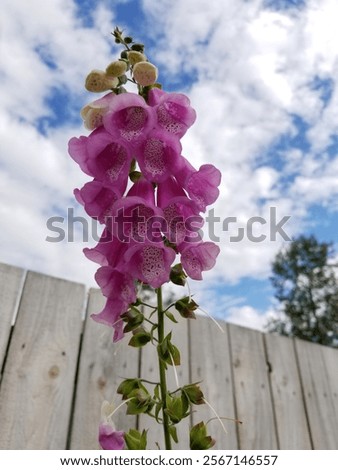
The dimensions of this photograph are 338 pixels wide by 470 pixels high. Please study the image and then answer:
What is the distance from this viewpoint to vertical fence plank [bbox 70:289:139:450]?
3.84 feet

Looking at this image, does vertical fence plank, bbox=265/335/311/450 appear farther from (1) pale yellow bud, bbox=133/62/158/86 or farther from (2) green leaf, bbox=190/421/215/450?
(1) pale yellow bud, bbox=133/62/158/86

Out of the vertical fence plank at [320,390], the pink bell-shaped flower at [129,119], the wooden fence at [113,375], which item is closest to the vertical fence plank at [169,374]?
the wooden fence at [113,375]

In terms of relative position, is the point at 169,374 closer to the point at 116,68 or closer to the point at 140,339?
the point at 140,339

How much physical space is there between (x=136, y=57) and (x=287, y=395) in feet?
4.74

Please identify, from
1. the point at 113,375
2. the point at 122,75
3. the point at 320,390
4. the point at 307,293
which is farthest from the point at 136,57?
the point at 307,293

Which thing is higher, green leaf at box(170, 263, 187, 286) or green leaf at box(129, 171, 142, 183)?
green leaf at box(129, 171, 142, 183)

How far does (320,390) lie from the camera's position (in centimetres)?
172

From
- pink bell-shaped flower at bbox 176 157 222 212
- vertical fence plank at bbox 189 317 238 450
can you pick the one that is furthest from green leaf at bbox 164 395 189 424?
vertical fence plank at bbox 189 317 238 450

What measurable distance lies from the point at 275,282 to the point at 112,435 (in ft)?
28.1

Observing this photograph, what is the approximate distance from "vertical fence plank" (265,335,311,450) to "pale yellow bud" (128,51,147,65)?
1.36m

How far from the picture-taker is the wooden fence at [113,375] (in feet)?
3.76

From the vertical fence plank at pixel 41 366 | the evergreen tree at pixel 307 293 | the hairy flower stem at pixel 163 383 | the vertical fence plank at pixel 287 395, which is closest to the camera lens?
the hairy flower stem at pixel 163 383

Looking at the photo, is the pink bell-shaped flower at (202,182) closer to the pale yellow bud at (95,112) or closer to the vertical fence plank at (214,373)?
the pale yellow bud at (95,112)

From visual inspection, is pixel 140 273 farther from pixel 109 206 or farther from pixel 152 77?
pixel 152 77
